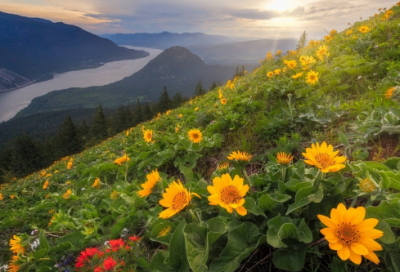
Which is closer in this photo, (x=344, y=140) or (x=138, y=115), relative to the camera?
(x=344, y=140)

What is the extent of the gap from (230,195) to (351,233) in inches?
20.8

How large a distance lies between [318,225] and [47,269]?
Result: 68.9 inches

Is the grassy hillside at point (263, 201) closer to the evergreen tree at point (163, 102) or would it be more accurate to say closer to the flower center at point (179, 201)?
the flower center at point (179, 201)

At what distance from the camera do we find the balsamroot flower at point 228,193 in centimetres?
109

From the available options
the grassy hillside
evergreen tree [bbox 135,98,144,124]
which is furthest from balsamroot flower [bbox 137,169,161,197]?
evergreen tree [bbox 135,98,144,124]

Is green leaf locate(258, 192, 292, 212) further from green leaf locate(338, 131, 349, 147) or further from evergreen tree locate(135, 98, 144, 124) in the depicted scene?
evergreen tree locate(135, 98, 144, 124)

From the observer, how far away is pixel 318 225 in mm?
1099

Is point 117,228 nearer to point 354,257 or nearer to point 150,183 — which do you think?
point 150,183

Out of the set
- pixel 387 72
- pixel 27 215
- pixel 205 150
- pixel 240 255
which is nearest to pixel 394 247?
pixel 240 255

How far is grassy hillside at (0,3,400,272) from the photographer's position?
1.00 meters

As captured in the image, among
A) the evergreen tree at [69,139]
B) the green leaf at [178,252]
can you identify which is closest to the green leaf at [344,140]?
the green leaf at [178,252]

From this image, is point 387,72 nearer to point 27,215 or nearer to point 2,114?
point 27,215

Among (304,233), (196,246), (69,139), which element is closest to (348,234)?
(304,233)

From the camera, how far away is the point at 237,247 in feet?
3.49
